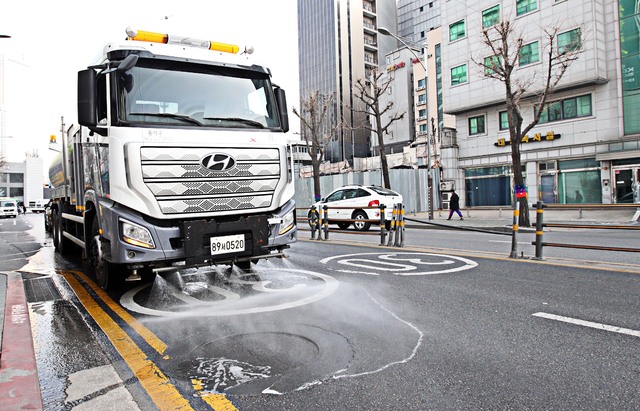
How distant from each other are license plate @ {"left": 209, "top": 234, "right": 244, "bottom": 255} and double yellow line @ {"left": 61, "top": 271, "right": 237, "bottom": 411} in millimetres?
1178

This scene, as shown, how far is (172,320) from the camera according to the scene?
15.6 feet

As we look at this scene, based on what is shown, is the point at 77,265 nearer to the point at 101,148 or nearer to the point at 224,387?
the point at 101,148

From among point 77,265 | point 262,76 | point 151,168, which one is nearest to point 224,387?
point 151,168

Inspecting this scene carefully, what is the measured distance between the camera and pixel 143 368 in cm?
344

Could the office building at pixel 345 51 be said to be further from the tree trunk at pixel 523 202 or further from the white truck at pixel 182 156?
the white truck at pixel 182 156

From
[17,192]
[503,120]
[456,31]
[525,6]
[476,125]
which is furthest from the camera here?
[17,192]

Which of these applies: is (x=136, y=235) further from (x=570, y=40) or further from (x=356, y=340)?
(x=570, y=40)

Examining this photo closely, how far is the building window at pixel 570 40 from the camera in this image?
24.1 meters

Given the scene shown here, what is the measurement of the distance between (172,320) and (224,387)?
6.28 ft

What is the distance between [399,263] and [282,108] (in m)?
3.57

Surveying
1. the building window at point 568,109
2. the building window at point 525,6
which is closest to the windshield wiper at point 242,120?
the building window at point 568,109

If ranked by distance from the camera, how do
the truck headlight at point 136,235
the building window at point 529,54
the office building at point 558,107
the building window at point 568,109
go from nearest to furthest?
the truck headlight at point 136,235 → the office building at point 558,107 → the building window at point 568,109 → the building window at point 529,54

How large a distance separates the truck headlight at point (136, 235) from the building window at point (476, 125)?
2856 cm

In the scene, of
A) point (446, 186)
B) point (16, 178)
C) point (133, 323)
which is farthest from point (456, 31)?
point (16, 178)
